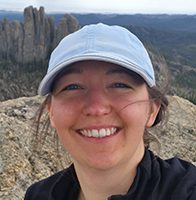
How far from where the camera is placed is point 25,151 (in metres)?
9.15

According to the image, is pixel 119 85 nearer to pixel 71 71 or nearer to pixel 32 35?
pixel 71 71

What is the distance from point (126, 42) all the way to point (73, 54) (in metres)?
0.36

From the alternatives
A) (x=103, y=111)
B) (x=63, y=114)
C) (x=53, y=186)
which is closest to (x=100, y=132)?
(x=103, y=111)

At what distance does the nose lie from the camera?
2785 mm

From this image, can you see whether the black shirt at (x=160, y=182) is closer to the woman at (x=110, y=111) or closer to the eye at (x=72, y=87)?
the woman at (x=110, y=111)

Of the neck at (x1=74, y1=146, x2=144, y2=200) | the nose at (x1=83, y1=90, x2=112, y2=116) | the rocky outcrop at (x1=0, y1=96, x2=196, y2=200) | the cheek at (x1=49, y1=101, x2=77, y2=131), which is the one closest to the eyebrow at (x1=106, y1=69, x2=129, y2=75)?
the nose at (x1=83, y1=90, x2=112, y2=116)

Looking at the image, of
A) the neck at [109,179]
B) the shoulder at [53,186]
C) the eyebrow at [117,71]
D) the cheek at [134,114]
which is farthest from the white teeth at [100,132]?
the shoulder at [53,186]

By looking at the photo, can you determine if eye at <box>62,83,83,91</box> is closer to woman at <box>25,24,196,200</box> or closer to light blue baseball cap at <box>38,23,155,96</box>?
woman at <box>25,24,196,200</box>

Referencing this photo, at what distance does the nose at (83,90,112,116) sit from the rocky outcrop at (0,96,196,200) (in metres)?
3.04

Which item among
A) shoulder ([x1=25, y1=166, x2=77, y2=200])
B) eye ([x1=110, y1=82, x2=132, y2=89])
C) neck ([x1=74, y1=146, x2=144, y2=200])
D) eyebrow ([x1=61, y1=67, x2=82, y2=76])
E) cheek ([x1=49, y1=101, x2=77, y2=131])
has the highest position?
eyebrow ([x1=61, y1=67, x2=82, y2=76])

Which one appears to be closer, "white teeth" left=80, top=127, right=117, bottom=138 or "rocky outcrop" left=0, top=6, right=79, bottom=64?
"white teeth" left=80, top=127, right=117, bottom=138

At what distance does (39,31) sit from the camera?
329ft

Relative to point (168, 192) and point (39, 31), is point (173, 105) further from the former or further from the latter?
point (39, 31)

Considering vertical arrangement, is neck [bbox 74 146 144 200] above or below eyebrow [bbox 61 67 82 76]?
below
